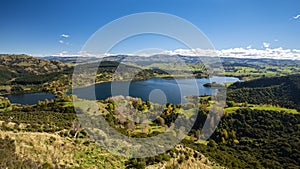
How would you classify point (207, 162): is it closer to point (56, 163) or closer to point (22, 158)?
point (56, 163)

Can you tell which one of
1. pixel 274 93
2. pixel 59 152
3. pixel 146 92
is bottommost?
pixel 146 92

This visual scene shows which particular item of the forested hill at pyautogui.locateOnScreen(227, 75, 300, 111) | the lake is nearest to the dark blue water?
the lake

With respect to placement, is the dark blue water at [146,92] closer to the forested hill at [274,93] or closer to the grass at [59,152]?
the forested hill at [274,93]

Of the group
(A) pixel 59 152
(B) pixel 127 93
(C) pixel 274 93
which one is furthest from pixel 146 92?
(A) pixel 59 152

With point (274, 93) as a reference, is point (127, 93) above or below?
above

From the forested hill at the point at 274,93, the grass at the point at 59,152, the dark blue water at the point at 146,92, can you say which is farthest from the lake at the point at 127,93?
the grass at the point at 59,152

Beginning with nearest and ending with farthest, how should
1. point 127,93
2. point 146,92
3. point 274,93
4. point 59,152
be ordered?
point 59,152 → point 127,93 → point 274,93 → point 146,92

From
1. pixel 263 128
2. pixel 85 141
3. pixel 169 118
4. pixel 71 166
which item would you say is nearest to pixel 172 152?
pixel 85 141

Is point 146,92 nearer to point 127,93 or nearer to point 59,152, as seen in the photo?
point 127,93

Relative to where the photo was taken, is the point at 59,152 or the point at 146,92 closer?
the point at 59,152

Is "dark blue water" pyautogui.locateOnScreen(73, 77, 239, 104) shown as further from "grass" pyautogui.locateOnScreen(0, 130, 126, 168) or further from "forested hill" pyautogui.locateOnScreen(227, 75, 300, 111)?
"grass" pyautogui.locateOnScreen(0, 130, 126, 168)
